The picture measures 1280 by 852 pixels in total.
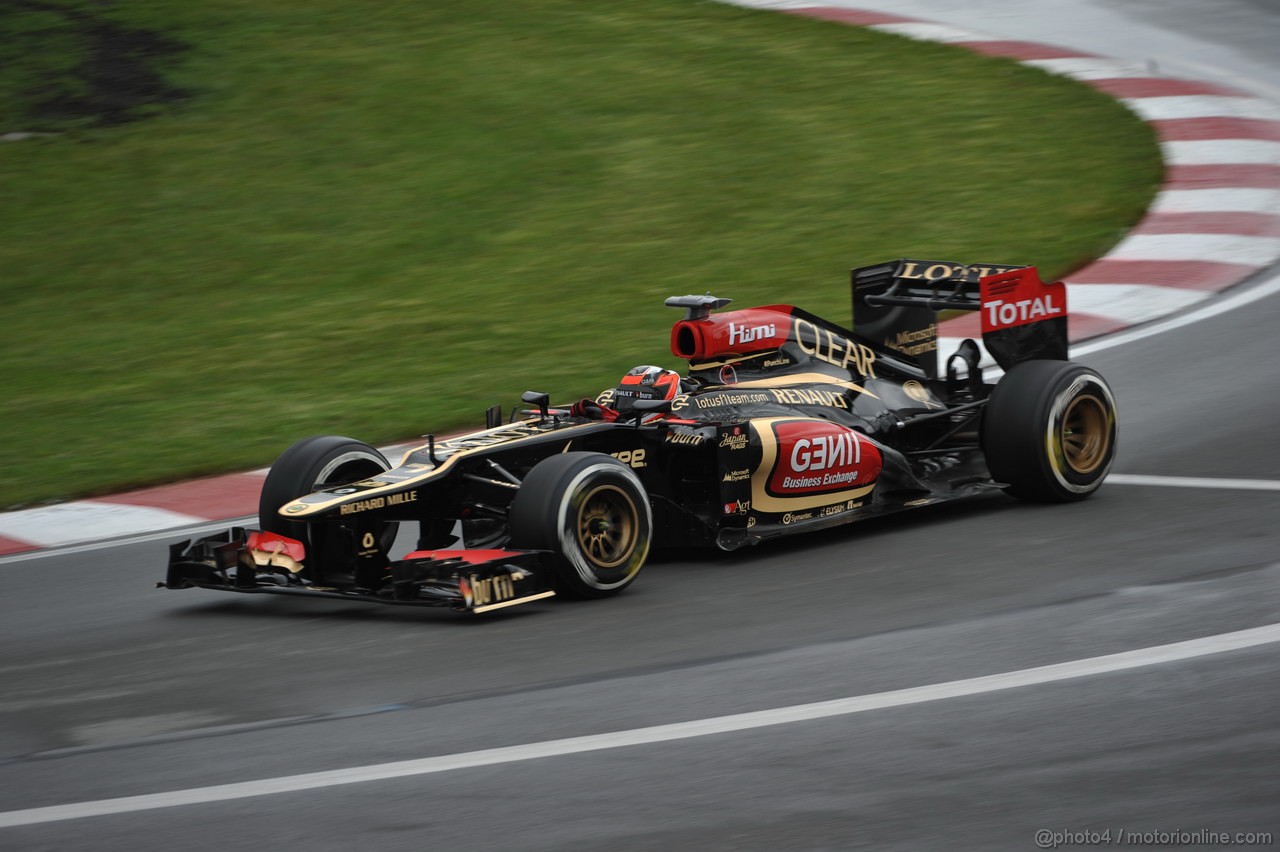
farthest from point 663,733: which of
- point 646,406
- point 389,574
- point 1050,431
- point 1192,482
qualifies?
point 1192,482

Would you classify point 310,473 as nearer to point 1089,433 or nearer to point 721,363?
point 721,363

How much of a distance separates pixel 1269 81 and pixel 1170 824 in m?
16.9

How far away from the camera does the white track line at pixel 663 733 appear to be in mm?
5180

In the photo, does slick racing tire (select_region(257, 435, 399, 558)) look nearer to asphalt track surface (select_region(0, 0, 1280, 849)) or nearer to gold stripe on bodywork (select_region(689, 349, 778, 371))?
asphalt track surface (select_region(0, 0, 1280, 849))

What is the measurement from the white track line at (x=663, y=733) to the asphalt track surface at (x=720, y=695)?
44 millimetres

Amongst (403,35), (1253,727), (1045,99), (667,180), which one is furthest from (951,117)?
(1253,727)

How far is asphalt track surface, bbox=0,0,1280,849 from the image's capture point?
4.80m

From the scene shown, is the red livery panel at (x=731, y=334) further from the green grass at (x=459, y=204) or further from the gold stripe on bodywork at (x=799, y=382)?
the green grass at (x=459, y=204)

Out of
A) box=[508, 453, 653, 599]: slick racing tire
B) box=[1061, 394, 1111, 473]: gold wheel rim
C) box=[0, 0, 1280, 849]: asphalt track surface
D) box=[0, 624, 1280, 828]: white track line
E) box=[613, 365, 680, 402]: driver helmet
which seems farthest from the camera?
box=[1061, 394, 1111, 473]: gold wheel rim

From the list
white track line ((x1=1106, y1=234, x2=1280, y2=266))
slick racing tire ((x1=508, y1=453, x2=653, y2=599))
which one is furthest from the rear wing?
white track line ((x1=1106, y1=234, x2=1280, y2=266))

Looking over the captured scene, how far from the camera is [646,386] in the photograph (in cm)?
809

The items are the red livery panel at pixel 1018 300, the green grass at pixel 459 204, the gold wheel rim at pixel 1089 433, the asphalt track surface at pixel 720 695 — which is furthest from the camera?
the green grass at pixel 459 204

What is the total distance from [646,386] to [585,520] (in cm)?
110

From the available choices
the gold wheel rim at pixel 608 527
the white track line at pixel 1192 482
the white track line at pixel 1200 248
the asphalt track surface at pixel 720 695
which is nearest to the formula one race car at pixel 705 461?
the gold wheel rim at pixel 608 527
